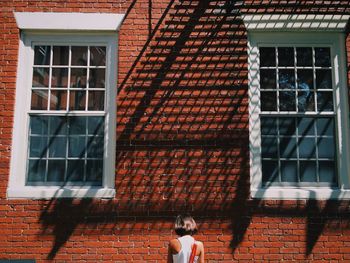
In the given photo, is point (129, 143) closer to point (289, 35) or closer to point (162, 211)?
point (162, 211)

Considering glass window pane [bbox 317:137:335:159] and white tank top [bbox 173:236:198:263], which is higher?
glass window pane [bbox 317:137:335:159]

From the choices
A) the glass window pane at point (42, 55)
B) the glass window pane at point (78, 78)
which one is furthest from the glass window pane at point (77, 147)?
the glass window pane at point (42, 55)

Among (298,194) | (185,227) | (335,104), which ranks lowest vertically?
(185,227)

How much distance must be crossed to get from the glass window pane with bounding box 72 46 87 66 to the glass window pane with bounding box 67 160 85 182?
1502 mm

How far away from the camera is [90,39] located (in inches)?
251

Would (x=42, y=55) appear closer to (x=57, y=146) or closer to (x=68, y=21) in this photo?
(x=68, y=21)

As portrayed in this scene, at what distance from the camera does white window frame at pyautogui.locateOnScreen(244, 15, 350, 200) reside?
5.95 metres

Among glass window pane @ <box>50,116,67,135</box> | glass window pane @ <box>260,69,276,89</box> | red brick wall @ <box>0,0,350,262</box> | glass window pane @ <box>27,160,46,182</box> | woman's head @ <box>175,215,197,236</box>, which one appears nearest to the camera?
woman's head @ <box>175,215,197,236</box>

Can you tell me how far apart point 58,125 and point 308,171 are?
379 cm

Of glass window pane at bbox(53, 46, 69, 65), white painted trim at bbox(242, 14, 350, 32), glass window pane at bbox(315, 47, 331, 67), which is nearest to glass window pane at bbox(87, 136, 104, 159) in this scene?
glass window pane at bbox(53, 46, 69, 65)

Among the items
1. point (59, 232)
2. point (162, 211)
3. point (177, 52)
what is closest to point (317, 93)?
point (177, 52)

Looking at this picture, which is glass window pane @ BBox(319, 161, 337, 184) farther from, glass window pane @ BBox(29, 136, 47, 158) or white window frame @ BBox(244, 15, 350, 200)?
glass window pane @ BBox(29, 136, 47, 158)

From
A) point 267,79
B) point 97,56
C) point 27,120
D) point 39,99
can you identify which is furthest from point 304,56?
point 27,120

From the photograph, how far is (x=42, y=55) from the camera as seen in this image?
6.41 meters
